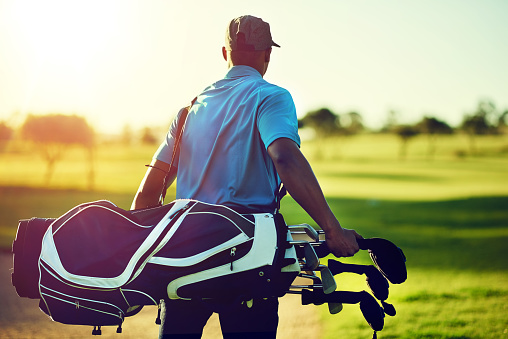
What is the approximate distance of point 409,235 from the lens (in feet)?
47.4

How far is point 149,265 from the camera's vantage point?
82.3 inches

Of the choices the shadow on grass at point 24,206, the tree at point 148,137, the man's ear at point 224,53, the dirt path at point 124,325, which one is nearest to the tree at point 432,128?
the tree at point 148,137

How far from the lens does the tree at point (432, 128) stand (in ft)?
257

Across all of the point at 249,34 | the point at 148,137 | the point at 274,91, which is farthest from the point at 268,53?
the point at 148,137

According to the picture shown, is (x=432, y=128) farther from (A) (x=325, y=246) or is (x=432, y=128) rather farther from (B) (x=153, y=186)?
(A) (x=325, y=246)

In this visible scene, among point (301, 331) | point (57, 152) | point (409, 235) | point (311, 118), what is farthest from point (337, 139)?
point (301, 331)

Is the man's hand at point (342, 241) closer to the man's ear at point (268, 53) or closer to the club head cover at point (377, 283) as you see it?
the club head cover at point (377, 283)

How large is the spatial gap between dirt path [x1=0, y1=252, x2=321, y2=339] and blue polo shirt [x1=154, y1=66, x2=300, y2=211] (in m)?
3.87

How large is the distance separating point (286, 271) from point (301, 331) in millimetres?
4269

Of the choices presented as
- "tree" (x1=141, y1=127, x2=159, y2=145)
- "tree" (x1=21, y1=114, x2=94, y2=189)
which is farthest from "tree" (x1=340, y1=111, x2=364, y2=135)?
"tree" (x1=21, y1=114, x2=94, y2=189)

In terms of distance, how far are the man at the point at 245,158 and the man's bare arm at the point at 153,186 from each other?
0.66 feet

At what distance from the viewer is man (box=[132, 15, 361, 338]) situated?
2.15 metres

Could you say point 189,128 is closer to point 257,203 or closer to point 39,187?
point 257,203

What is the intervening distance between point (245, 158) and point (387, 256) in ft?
2.41
